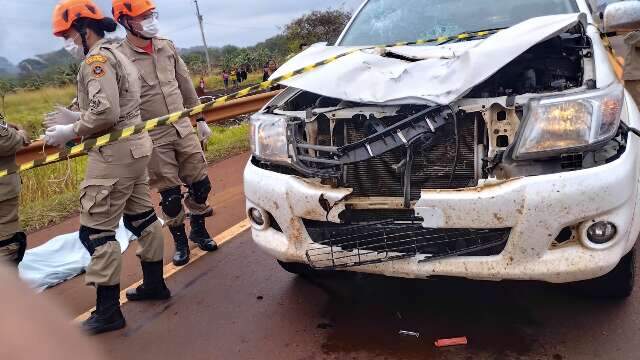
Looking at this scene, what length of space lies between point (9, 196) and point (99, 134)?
77cm

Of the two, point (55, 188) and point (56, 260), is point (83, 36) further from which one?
point (55, 188)

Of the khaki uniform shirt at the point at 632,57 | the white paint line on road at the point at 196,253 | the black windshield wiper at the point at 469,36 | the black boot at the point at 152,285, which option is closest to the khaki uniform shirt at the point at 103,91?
the black boot at the point at 152,285

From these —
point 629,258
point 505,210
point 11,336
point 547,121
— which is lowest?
point 629,258

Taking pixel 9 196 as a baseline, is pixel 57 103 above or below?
above

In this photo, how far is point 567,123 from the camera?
265 centimetres

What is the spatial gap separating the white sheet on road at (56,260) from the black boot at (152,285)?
79 centimetres

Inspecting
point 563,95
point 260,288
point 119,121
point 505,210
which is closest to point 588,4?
point 563,95

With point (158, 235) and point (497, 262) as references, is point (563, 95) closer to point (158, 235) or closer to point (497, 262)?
point (497, 262)

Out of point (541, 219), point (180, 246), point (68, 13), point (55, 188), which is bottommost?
point (55, 188)

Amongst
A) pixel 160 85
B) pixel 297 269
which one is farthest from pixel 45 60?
pixel 297 269

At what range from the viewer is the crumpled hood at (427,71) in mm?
2902

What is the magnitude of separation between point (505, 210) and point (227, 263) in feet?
7.73

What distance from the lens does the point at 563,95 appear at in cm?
268

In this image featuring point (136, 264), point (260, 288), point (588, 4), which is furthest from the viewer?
point (136, 264)
